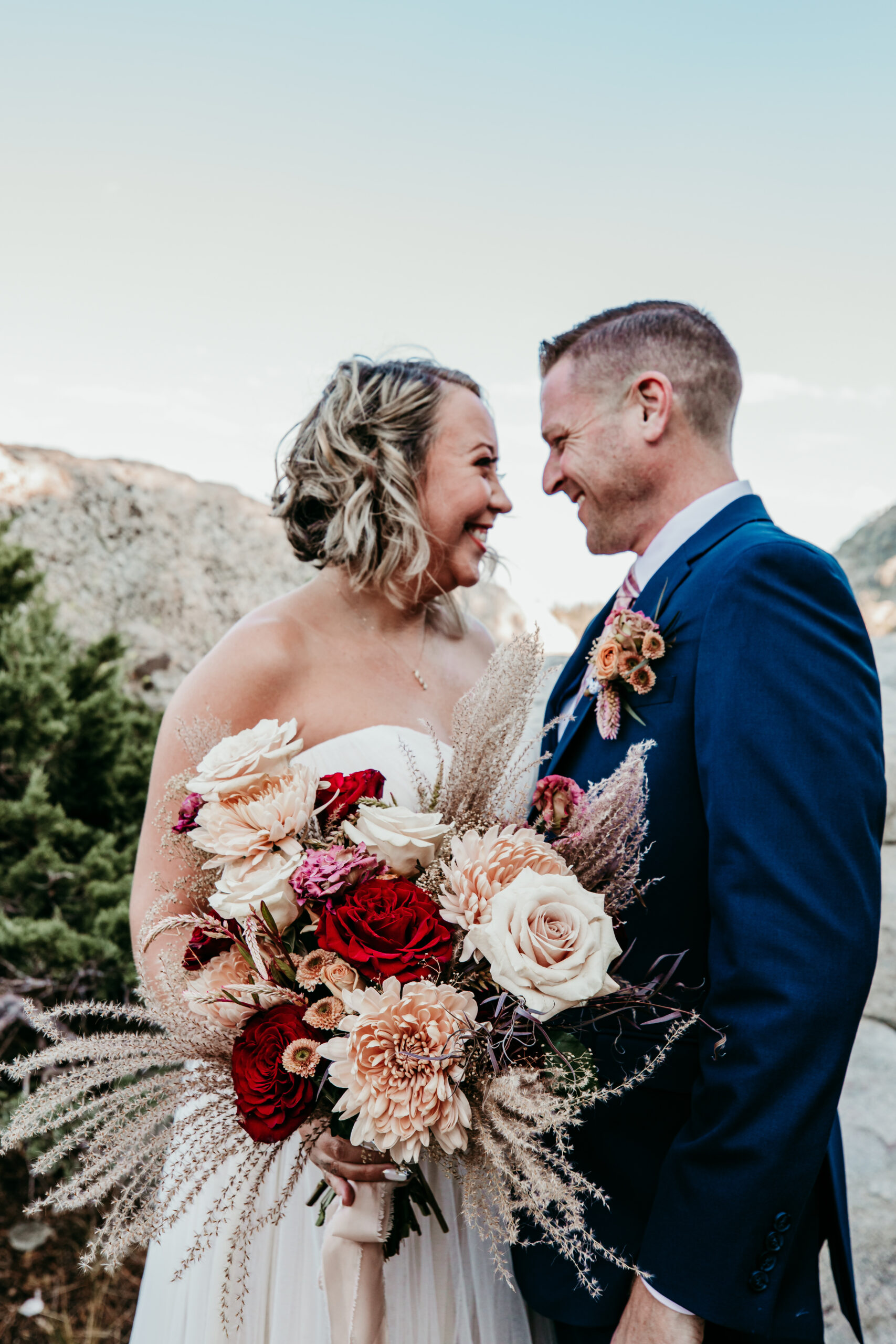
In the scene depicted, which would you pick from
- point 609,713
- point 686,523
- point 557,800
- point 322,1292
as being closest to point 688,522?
point 686,523

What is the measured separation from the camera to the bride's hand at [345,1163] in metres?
1.52

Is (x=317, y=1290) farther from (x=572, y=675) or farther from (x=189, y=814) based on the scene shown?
(x=572, y=675)

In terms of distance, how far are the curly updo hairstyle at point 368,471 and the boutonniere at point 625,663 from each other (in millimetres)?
841

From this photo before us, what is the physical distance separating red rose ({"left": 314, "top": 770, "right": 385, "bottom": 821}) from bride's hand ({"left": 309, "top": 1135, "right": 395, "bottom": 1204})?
53 cm

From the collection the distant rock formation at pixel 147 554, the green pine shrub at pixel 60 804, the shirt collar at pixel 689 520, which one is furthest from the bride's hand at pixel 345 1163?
the distant rock formation at pixel 147 554

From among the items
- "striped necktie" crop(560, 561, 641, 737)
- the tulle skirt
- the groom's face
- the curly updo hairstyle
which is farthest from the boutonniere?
the tulle skirt

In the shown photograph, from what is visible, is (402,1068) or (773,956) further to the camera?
(773,956)

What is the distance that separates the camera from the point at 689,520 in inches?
89.0

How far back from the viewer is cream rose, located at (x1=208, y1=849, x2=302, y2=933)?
1.46m

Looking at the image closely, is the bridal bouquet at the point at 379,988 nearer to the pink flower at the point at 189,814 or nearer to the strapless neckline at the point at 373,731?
the pink flower at the point at 189,814

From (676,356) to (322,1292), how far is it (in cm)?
236

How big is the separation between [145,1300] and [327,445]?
7.41 ft

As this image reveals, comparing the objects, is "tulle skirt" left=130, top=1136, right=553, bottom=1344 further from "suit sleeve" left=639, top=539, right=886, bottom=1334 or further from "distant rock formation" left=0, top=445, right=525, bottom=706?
"distant rock formation" left=0, top=445, right=525, bottom=706

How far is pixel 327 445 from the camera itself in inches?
109
